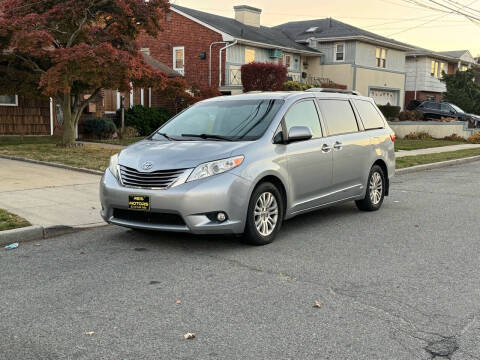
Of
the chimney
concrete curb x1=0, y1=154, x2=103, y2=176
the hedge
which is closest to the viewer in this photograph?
concrete curb x1=0, y1=154, x2=103, y2=176

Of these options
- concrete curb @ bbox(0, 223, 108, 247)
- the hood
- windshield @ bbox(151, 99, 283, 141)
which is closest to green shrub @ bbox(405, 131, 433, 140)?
windshield @ bbox(151, 99, 283, 141)

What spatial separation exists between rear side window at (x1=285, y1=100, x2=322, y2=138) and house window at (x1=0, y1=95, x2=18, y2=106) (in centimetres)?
1670

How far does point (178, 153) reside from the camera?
6.28 metres

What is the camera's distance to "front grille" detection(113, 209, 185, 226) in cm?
605

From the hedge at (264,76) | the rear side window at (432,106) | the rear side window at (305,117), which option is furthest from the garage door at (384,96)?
the rear side window at (305,117)

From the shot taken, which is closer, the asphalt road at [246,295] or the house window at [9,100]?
the asphalt road at [246,295]

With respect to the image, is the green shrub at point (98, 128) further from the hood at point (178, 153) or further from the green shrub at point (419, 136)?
the hood at point (178, 153)

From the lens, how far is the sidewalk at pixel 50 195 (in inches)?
301

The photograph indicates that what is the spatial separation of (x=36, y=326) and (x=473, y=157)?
1828cm

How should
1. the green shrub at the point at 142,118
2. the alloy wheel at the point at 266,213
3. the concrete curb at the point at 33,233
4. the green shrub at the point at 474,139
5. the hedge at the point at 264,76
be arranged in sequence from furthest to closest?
the hedge at the point at 264,76
the green shrub at the point at 474,139
the green shrub at the point at 142,118
the concrete curb at the point at 33,233
the alloy wheel at the point at 266,213

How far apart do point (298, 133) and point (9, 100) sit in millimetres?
17439

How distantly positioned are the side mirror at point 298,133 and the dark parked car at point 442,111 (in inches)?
1265

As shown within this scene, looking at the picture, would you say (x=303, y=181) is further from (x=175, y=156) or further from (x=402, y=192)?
(x=402, y=192)

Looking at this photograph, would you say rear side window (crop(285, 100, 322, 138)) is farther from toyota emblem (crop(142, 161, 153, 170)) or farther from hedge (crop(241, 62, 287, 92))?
hedge (crop(241, 62, 287, 92))
